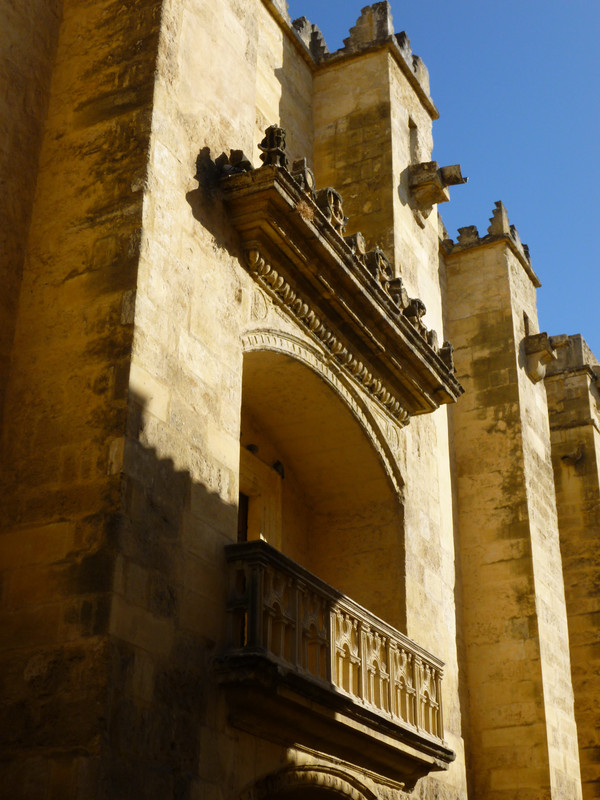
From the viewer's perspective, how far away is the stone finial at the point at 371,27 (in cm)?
1289

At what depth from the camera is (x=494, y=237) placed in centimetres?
1514

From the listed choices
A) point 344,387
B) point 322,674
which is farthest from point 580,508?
point 322,674

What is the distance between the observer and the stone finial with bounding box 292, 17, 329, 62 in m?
13.0

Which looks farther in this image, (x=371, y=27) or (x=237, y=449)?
(x=371, y=27)

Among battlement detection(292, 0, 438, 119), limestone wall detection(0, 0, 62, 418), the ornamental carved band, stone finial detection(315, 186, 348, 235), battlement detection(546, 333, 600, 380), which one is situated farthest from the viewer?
battlement detection(546, 333, 600, 380)

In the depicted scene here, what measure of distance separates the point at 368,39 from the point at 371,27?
208 mm

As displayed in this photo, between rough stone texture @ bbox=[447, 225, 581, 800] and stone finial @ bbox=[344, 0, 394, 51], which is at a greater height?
stone finial @ bbox=[344, 0, 394, 51]

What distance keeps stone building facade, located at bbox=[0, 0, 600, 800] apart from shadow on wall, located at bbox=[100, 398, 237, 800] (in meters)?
0.02

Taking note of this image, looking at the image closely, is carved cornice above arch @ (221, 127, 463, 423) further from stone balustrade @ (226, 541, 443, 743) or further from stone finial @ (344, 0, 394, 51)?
stone finial @ (344, 0, 394, 51)

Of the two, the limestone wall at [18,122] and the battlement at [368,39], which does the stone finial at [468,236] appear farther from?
the limestone wall at [18,122]

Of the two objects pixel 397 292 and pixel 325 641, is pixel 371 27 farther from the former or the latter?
pixel 325 641

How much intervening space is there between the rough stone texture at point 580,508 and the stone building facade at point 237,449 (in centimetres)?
250

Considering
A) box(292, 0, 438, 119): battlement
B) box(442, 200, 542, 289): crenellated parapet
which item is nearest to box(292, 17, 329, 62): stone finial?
box(292, 0, 438, 119): battlement

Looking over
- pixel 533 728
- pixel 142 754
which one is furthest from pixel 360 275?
pixel 533 728
